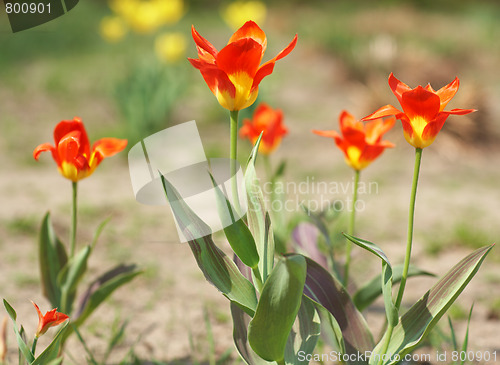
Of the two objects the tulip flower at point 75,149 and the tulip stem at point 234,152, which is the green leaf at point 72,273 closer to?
the tulip flower at point 75,149

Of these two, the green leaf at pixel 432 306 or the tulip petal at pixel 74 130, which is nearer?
the green leaf at pixel 432 306

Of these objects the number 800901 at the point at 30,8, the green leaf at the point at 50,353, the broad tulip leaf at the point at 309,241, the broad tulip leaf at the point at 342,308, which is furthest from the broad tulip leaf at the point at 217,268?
the number 800901 at the point at 30,8

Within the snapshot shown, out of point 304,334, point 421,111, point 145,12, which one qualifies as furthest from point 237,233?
point 145,12

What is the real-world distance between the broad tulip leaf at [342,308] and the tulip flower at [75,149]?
510mm

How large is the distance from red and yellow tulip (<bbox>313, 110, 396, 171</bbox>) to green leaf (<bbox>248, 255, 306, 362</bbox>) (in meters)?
0.50

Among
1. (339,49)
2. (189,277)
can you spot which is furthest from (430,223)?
(339,49)

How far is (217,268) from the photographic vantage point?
1.06 meters

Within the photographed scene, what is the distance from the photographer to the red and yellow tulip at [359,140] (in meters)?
1.35

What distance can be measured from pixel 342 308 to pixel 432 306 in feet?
0.64

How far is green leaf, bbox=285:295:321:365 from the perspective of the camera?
3.66 ft

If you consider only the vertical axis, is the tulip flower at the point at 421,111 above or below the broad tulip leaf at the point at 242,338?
above

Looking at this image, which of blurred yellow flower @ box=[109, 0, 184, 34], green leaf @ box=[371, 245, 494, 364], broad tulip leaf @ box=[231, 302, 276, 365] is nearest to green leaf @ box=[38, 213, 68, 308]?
broad tulip leaf @ box=[231, 302, 276, 365]

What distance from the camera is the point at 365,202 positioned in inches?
120

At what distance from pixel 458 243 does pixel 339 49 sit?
460 cm
